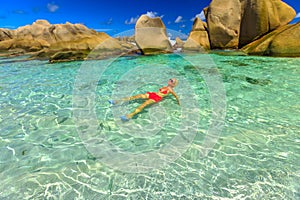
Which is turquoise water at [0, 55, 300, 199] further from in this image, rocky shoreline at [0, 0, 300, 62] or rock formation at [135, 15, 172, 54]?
rock formation at [135, 15, 172, 54]

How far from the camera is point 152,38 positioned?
22.5 meters

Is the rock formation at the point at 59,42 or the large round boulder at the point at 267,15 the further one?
the large round boulder at the point at 267,15

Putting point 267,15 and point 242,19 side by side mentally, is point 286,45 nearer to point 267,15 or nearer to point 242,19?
point 267,15

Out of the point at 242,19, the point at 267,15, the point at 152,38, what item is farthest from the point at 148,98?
the point at 242,19

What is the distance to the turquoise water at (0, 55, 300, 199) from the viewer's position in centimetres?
319

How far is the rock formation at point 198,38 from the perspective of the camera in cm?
2669

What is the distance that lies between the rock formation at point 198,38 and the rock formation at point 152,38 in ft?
15.5

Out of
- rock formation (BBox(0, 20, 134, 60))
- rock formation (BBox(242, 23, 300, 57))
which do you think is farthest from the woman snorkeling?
rock formation (BBox(242, 23, 300, 57))

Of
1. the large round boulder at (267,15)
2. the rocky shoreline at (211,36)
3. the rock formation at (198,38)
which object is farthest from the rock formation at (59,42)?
the large round boulder at (267,15)

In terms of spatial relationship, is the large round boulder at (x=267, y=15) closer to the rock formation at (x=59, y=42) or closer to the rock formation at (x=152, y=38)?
the rock formation at (x=152, y=38)

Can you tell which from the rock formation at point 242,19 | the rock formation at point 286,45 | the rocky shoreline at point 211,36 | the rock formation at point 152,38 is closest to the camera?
the rock formation at point 286,45

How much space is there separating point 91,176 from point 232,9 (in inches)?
1146

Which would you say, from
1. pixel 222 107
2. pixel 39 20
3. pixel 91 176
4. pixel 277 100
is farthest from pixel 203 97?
pixel 39 20

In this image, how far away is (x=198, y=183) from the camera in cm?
329
